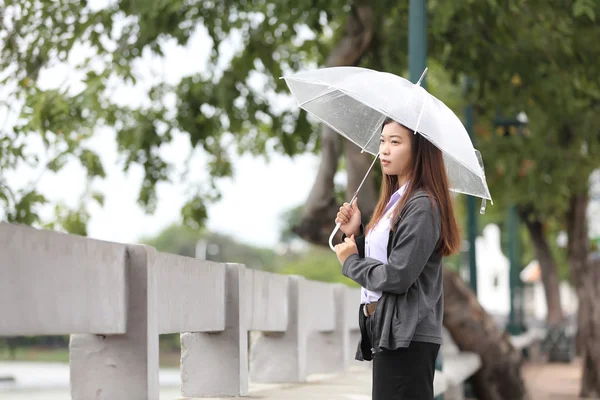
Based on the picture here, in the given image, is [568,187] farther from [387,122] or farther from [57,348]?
[57,348]

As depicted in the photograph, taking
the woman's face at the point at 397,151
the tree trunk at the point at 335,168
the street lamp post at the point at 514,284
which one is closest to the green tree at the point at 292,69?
the tree trunk at the point at 335,168

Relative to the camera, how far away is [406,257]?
4.34 m

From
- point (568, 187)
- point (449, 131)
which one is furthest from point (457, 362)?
point (449, 131)

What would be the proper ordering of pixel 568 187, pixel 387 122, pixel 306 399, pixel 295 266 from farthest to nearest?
pixel 295 266, pixel 568 187, pixel 306 399, pixel 387 122

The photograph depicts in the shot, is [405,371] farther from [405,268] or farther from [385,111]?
[385,111]

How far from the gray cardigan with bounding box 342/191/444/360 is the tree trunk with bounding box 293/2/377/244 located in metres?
7.67

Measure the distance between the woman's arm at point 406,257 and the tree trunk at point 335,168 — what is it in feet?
25.3

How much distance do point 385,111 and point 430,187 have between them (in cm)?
46

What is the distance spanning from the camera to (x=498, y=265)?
9706cm

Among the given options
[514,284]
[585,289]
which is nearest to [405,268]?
[585,289]

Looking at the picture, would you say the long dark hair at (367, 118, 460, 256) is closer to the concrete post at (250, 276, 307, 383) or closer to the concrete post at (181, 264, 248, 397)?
the concrete post at (181, 264, 248, 397)

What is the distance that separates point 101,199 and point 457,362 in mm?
4831

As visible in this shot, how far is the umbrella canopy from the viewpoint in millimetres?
4762

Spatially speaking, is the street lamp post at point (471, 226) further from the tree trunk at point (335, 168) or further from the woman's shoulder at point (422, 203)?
the woman's shoulder at point (422, 203)
